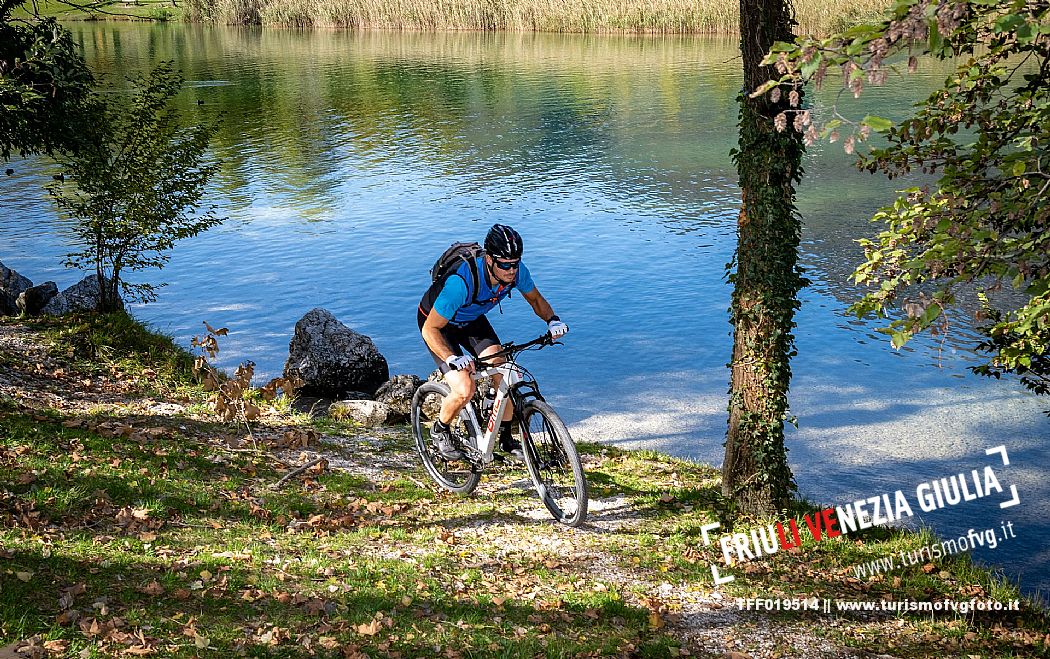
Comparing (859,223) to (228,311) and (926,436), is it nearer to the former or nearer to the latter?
(926,436)

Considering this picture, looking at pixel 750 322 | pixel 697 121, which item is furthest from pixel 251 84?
pixel 750 322

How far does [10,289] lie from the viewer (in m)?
17.9

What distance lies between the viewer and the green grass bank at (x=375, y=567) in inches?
240

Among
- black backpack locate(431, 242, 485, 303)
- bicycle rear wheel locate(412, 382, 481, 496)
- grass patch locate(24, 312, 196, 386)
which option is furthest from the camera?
grass patch locate(24, 312, 196, 386)

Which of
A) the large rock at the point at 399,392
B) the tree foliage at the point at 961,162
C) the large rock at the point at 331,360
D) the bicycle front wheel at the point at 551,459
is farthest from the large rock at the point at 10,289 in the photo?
the tree foliage at the point at 961,162

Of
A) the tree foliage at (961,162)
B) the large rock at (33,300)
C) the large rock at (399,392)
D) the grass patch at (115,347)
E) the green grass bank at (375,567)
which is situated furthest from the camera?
the large rock at (33,300)

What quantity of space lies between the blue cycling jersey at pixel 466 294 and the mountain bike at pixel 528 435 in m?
0.46

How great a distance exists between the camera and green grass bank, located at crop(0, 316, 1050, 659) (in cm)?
610

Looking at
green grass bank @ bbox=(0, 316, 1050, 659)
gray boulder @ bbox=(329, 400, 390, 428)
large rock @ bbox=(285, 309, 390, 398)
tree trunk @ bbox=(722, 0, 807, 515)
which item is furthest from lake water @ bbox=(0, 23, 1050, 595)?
green grass bank @ bbox=(0, 316, 1050, 659)

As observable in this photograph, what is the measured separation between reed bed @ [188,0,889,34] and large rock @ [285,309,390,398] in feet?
136

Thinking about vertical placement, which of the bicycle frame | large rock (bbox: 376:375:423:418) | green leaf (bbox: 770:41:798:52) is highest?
green leaf (bbox: 770:41:798:52)

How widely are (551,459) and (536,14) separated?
66721mm

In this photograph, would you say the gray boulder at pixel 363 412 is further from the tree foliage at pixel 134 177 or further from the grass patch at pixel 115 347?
the tree foliage at pixel 134 177

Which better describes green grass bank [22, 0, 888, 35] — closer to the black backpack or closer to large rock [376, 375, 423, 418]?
large rock [376, 375, 423, 418]
